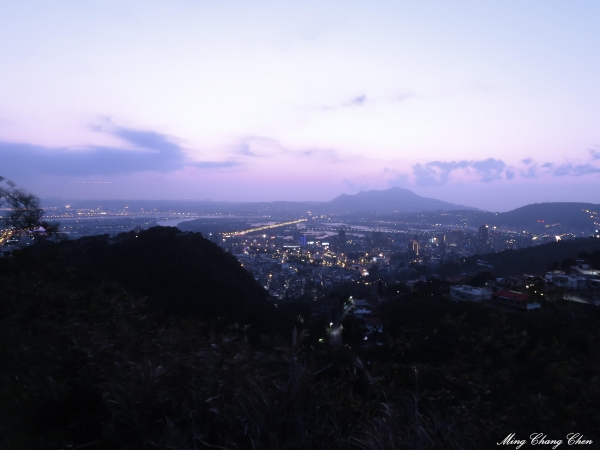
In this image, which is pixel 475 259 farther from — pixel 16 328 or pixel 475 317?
pixel 16 328

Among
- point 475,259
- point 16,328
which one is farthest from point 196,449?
point 475,259

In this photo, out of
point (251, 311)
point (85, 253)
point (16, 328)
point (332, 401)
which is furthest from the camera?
point (85, 253)

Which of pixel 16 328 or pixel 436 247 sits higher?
pixel 16 328

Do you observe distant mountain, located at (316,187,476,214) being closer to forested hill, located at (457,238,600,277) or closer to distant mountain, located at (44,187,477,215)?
distant mountain, located at (44,187,477,215)

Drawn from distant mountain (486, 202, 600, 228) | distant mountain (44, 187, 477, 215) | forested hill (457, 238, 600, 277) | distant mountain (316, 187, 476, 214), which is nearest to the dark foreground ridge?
forested hill (457, 238, 600, 277)
